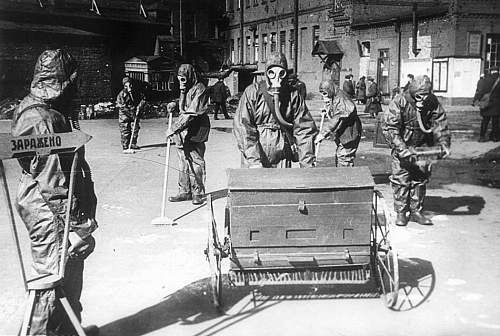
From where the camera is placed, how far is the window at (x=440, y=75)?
26.2 metres

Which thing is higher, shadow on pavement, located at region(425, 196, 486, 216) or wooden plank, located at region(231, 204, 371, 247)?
wooden plank, located at region(231, 204, 371, 247)

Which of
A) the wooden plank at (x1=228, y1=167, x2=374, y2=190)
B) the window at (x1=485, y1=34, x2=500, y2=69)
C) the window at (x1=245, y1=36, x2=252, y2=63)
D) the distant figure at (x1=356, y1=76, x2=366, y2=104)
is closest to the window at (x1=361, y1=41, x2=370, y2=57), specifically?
the distant figure at (x1=356, y1=76, x2=366, y2=104)

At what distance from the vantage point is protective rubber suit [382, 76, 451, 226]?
679 centimetres

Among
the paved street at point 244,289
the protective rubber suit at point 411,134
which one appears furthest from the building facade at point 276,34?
the protective rubber suit at point 411,134

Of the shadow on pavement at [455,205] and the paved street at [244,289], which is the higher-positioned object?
the paved street at [244,289]

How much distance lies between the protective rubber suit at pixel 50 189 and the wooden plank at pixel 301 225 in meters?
1.12

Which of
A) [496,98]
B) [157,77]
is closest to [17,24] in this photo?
[157,77]

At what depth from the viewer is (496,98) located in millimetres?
14883

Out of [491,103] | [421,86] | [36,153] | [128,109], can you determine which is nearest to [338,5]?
[491,103]

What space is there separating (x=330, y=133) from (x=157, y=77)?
809 inches

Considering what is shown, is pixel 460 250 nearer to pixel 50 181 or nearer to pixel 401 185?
pixel 401 185

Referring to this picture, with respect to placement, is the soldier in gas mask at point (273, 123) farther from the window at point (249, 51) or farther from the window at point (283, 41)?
the window at point (249, 51)

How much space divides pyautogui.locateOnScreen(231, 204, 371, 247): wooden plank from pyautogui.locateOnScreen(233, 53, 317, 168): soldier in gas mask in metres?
1.28

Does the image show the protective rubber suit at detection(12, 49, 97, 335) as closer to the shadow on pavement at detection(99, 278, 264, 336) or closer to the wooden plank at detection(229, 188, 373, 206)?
the shadow on pavement at detection(99, 278, 264, 336)
